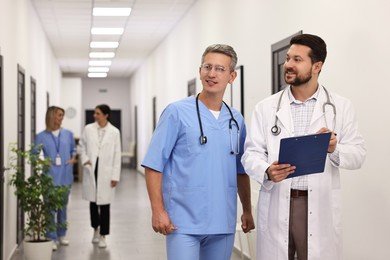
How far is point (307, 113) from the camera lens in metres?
2.79

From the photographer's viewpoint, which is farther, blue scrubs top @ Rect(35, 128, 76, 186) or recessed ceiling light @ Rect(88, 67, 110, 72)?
recessed ceiling light @ Rect(88, 67, 110, 72)

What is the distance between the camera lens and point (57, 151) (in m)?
6.85

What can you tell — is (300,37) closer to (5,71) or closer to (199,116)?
(199,116)

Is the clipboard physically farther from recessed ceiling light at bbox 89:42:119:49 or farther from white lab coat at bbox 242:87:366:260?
recessed ceiling light at bbox 89:42:119:49

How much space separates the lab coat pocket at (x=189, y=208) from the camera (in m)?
2.76

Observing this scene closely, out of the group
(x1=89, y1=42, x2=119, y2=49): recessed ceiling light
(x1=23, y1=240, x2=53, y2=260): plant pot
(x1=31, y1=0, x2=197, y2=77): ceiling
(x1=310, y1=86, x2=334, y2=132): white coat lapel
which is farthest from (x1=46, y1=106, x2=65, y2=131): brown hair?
(x1=89, y1=42, x2=119, y2=49): recessed ceiling light

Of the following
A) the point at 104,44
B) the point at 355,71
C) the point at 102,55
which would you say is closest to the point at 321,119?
the point at 355,71

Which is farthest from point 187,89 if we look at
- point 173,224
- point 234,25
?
point 173,224

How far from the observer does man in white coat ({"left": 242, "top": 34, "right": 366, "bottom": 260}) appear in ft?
8.80

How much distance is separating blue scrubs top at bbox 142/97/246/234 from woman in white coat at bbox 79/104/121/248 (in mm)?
3981

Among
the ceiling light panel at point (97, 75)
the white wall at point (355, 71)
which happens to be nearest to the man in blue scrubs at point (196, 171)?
the white wall at point (355, 71)

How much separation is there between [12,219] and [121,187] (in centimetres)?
755

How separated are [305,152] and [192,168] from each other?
52 cm

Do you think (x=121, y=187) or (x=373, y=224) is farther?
(x=121, y=187)
